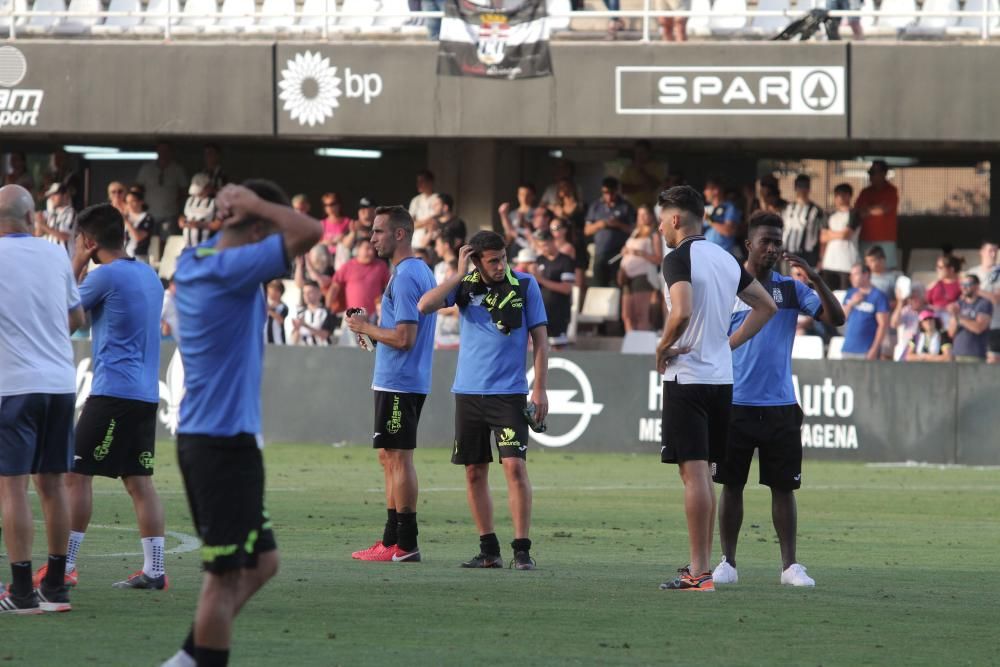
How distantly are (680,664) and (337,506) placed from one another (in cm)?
814

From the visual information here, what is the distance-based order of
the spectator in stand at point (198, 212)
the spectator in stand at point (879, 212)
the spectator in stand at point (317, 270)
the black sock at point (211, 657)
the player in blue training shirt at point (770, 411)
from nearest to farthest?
the black sock at point (211, 657), the player in blue training shirt at point (770, 411), the spectator in stand at point (879, 212), the spectator in stand at point (317, 270), the spectator in stand at point (198, 212)

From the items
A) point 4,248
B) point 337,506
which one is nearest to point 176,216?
point 337,506

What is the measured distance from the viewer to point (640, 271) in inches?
909

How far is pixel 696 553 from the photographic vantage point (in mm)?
9633

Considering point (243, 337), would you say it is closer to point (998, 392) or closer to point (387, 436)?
point (387, 436)

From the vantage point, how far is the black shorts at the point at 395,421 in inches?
452

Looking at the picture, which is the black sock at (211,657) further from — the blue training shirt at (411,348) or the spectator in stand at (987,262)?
the spectator in stand at (987,262)

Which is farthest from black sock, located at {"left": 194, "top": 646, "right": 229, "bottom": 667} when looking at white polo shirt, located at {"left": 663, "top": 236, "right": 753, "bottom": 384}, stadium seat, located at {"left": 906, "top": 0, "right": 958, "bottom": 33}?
stadium seat, located at {"left": 906, "top": 0, "right": 958, "bottom": 33}

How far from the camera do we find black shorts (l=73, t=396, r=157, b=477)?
9.56 meters

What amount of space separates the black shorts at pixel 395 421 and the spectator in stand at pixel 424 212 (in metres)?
12.4

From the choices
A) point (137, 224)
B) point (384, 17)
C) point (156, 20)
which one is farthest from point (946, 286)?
point (156, 20)

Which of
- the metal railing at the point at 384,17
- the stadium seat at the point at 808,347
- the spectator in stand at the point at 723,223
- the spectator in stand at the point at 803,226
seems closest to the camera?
the stadium seat at the point at 808,347

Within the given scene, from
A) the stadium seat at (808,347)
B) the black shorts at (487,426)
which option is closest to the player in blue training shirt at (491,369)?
the black shorts at (487,426)

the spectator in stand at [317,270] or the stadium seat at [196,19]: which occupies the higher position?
the stadium seat at [196,19]
